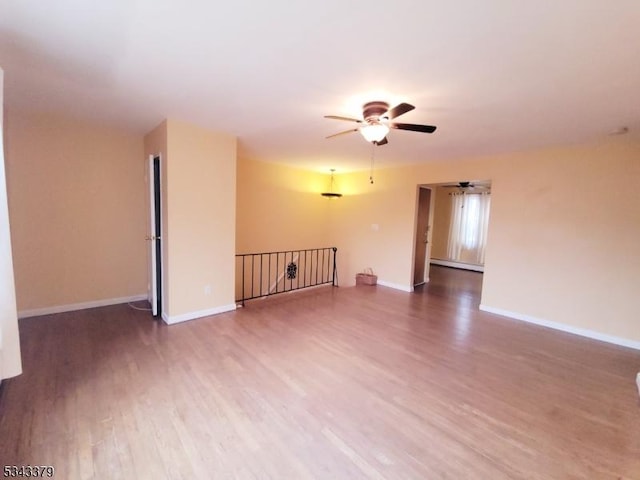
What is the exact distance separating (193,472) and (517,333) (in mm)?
4042

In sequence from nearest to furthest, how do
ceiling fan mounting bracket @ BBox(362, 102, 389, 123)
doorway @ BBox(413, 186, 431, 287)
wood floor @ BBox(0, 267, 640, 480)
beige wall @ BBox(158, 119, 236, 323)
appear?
wood floor @ BBox(0, 267, 640, 480)
ceiling fan mounting bracket @ BBox(362, 102, 389, 123)
beige wall @ BBox(158, 119, 236, 323)
doorway @ BBox(413, 186, 431, 287)

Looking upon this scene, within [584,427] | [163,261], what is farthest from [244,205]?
[584,427]

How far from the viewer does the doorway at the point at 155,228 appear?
12.1ft

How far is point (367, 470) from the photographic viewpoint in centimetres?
165

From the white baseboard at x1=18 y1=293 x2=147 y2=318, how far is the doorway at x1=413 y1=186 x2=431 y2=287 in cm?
509

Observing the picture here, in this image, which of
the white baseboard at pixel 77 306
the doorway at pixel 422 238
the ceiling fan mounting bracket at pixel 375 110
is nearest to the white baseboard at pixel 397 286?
the doorway at pixel 422 238

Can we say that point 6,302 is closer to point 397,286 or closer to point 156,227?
point 156,227

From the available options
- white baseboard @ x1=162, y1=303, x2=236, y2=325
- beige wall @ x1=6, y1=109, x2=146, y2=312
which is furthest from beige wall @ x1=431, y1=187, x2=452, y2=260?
beige wall @ x1=6, y1=109, x2=146, y2=312

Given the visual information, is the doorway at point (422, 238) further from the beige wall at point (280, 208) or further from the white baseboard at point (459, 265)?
the white baseboard at point (459, 265)

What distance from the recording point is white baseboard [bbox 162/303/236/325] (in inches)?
142

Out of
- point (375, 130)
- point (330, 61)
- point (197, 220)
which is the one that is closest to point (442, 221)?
point (375, 130)

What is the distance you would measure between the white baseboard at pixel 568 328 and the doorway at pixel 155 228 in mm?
5037

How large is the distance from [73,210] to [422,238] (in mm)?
6201

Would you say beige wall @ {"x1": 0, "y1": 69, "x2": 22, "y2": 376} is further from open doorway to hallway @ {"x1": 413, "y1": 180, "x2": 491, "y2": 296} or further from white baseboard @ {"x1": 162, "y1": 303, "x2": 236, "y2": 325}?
open doorway to hallway @ {"x1": 413, "y1": 180, "x2": 491, "y2": 296}
